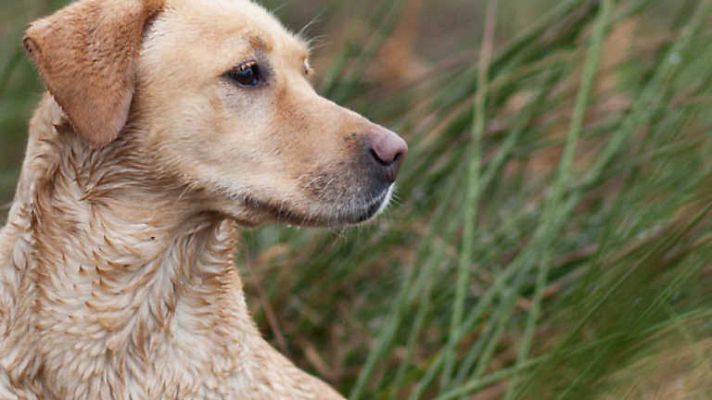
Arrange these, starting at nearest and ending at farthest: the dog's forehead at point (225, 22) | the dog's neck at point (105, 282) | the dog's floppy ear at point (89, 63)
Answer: the dog's floppy ear at point (89, 63)
the dog's neck at point (105, 282)
the dog's forehead at point (225, 22)

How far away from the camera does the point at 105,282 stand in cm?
344

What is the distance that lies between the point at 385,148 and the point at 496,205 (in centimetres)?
205

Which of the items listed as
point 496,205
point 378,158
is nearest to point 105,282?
point 378,158

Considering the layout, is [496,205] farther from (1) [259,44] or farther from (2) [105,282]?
(2) [105,282]

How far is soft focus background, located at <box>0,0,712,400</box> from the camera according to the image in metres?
4.10

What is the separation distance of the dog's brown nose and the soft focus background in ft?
1.99

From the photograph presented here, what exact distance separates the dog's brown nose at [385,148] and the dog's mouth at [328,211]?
0.26 ft

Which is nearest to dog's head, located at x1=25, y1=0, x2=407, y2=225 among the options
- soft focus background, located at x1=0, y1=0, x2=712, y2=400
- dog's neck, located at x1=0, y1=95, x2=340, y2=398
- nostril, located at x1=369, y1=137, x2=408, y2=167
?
nostril, located at x1=369, y1=137, x2=408, y2=167

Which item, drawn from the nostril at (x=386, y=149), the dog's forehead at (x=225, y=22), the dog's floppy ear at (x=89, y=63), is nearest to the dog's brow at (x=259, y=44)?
the dog's forehead at (x=225, y=22)

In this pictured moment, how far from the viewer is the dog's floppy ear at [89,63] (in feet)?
10.7

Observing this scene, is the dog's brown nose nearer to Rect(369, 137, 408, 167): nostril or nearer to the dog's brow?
Rect(369, 137, 408, 167): nostril

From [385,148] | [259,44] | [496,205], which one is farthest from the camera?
[496,205]

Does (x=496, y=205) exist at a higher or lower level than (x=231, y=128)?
lower

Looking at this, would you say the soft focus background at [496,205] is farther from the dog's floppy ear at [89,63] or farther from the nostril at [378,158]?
the dog's floppy ear at [89,63]
